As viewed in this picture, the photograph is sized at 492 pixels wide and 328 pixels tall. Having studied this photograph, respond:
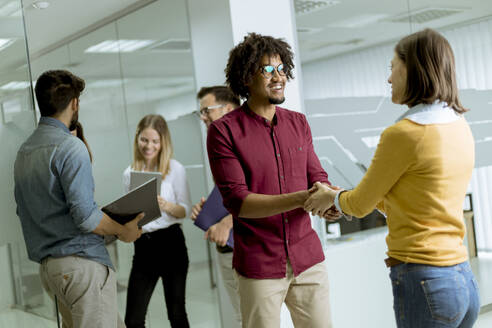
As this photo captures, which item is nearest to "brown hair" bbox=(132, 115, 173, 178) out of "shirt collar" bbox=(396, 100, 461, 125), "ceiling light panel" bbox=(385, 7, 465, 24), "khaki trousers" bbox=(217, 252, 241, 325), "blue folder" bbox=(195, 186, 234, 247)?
"blue folder" bbox=(195, 186, 234, 247)

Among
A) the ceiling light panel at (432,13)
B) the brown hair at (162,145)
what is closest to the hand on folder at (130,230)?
the brown hair at (162,145)

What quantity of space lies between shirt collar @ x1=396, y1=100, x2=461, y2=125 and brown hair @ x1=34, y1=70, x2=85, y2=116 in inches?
59.6

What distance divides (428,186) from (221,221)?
1.51m

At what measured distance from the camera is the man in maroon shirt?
2.35m

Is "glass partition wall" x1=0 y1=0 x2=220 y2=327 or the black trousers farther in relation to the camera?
"glass partition wall" x1=0 y1=0 x2=220 y2=327

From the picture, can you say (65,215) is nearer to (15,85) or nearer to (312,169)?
(15,85)

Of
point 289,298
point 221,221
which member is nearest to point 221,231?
point 221,221

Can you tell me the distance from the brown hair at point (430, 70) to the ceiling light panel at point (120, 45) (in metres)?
2.52

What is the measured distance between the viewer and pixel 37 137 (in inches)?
99.5

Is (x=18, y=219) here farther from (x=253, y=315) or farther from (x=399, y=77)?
(x=399, y=77)

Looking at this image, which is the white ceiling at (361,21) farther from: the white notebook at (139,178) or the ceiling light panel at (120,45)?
the white notebook at (139,178)

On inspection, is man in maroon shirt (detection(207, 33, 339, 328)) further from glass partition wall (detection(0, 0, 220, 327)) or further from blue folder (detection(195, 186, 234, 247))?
glass partition wall (detection(0, 0, 220, 327))

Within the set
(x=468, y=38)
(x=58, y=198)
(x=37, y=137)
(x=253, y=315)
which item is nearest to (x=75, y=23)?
(x=37, y=137)

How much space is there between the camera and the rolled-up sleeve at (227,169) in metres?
2.33
